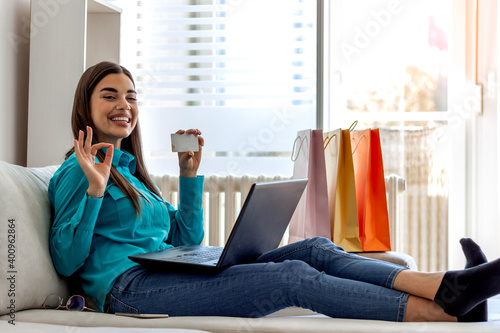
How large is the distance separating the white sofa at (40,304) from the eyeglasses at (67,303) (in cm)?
2

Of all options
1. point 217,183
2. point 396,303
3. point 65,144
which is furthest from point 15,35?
point 396,303

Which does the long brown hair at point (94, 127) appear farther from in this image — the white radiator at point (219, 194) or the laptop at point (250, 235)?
the white radiator at point (219, 194)

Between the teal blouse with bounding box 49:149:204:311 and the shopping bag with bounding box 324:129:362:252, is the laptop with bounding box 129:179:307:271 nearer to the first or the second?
the teal blouse with bounding box 49:149:204:311

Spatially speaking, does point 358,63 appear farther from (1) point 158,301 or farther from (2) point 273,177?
(1) point 158,301

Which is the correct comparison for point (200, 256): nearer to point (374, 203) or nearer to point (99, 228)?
point (99, 228)

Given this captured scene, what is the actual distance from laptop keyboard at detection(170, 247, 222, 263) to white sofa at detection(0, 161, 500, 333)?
0.19m

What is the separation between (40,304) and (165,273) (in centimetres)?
29

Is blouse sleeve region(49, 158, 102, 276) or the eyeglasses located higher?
blouse sleeve region(49, 158, 102, 276)

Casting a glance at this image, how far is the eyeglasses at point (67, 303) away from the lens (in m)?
1.20

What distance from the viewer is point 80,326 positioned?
1081mm

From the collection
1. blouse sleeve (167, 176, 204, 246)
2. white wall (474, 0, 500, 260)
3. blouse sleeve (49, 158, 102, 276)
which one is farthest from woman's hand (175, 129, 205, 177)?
white wall (474, 0, 500, 260)

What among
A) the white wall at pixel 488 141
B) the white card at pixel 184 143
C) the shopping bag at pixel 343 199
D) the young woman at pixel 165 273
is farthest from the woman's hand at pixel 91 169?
the white wall at pixel 488 141

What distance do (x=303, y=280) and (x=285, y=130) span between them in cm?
157

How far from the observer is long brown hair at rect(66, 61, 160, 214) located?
4.60 ft
